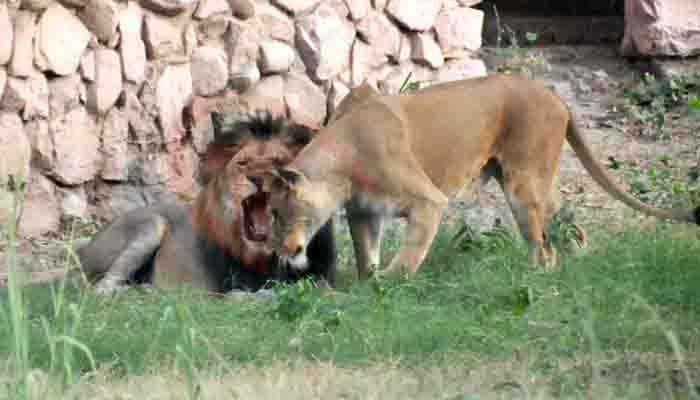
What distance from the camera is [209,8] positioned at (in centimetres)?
884

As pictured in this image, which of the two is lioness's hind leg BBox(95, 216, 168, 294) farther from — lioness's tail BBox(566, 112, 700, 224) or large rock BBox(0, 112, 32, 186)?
lioness's tail BBox(566, 112, 700, 224)

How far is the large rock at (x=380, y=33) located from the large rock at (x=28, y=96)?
8.68 ft

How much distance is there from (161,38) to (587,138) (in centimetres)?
332

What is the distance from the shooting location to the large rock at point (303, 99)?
30.3 feet

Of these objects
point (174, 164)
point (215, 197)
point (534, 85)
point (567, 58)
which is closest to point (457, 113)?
point (534, 85)

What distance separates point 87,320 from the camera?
607 cm

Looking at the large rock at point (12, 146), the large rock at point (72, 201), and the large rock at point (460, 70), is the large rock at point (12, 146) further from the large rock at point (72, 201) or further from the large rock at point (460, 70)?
the large rock at point (460, 70)

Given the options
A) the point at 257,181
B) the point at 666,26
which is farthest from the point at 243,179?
the point at 666,26

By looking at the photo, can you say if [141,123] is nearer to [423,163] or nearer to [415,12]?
[423,163]

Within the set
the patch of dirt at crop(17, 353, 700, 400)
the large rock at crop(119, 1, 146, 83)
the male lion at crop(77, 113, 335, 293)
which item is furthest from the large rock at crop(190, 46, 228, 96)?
the patch of dirt at crop(17, 353, 700, 400)

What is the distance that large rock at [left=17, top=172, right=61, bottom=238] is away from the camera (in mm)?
7820

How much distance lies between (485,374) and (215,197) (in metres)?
2.28

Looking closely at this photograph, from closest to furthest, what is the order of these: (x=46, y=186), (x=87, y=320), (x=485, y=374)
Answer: (x=485, y=374) → (x=87, y=320) → (x=46, y=186)

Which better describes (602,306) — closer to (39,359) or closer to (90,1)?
(39,359)
